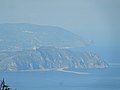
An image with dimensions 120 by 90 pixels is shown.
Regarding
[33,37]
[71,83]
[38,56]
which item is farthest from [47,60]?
[33,37]

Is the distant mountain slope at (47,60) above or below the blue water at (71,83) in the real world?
above

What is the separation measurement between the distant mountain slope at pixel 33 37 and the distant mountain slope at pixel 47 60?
893 inches

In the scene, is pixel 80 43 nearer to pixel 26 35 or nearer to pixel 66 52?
pixel 26 35

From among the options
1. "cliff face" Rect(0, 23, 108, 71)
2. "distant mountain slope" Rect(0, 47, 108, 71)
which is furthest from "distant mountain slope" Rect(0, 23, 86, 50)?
"distant mountain slope" Rect(0, 47, 108, 71)

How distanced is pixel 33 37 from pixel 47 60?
41.8 meters

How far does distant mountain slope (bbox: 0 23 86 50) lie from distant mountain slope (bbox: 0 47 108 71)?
22.7 m

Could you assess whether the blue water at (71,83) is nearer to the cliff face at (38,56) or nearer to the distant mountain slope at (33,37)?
the cliff face at (38,56)

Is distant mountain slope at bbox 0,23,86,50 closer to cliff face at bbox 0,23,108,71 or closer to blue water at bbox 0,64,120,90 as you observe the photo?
cliff face at bbox 0,23,108,71

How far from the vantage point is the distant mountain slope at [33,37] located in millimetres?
106844

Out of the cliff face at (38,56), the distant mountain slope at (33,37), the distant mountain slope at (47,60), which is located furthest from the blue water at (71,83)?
the distant mountain slope at (33,37)

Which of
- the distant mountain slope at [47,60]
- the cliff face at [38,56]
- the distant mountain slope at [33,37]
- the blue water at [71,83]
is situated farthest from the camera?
the distant mountain slope at [33,37]

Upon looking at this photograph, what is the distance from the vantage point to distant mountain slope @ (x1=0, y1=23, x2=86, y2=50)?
107 m

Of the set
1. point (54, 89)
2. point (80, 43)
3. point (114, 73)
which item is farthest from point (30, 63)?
point (80, 43)

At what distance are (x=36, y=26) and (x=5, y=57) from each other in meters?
57.9
